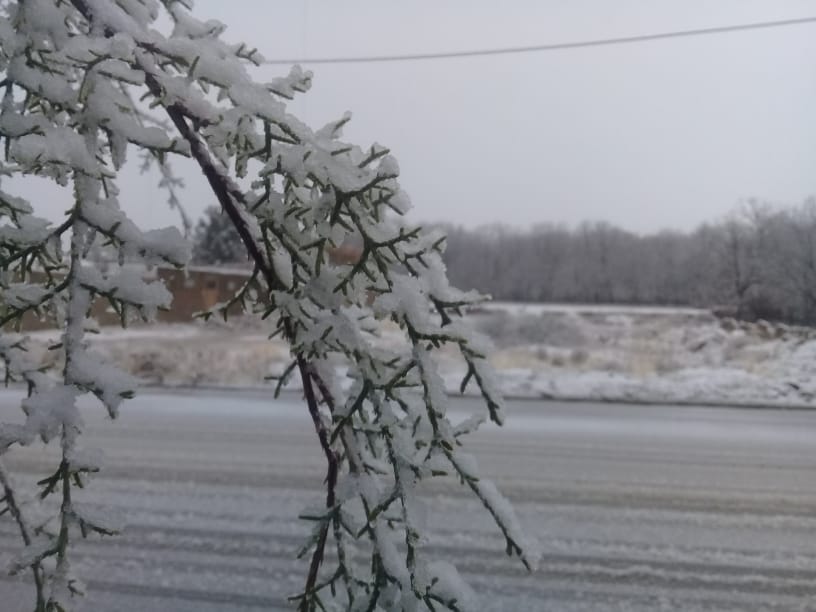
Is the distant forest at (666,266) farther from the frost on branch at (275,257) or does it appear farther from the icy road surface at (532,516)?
the frost on branch at (275,257)

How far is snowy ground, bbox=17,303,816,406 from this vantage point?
15.3m

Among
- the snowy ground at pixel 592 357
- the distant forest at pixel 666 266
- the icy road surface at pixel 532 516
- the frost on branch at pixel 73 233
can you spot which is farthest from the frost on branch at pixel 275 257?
the distant forest at pixel 666 266

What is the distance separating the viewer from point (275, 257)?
1341 millimetres

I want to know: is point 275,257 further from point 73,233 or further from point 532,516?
point 532,516

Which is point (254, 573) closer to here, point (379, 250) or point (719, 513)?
point (719, 513)

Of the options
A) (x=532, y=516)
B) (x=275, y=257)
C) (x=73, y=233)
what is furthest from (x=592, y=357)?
(x=73, y=233)

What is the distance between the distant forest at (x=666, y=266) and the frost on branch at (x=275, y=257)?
18.6 metres

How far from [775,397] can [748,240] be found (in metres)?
12.3

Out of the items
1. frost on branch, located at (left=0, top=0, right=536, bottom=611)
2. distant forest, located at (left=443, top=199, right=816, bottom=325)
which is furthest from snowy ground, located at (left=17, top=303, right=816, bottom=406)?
frost on branch, located at (left=0, top=0, right=536, bottom=611)

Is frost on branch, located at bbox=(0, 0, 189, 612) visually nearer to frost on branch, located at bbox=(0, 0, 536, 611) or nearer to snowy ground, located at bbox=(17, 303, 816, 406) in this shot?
frost on branch, located at bbox=(0, 0, 536, 611)

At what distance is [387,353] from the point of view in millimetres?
1335

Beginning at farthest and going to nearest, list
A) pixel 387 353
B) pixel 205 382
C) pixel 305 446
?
1. pixel 205 382
2. pixel 305 446
3. pixel 387 353

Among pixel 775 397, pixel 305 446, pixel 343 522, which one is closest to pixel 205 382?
pixel 305 446

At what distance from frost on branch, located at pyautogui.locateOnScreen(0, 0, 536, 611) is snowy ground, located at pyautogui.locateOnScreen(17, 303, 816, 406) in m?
11.8
